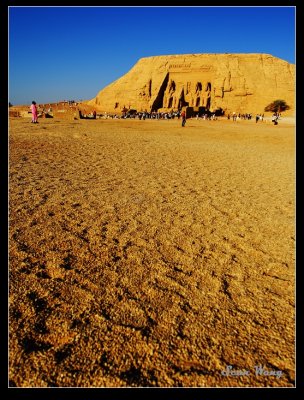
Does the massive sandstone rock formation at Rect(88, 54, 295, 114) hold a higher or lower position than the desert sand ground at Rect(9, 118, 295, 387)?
higher

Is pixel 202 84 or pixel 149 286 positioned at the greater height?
pixel 202 84

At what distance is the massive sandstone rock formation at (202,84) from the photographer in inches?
1777

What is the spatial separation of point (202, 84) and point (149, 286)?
52044 mm

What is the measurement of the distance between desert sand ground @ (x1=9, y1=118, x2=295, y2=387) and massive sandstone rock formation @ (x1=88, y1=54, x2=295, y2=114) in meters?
44.2

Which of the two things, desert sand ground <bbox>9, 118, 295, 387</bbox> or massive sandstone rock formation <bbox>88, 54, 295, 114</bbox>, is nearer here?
desert sand ground <bbox>9, 118, 295, 387</bbox>

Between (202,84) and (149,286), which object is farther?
(202,84)

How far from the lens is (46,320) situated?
2150mm

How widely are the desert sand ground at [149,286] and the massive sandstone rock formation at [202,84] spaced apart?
44.2m

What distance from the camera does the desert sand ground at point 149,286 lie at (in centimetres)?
183

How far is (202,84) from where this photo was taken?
4994 centimetres

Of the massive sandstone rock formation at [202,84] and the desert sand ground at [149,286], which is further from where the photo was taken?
the massive sandstone rock formation at [202,84]

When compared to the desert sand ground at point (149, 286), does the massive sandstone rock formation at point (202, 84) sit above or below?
above

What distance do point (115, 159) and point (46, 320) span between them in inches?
257

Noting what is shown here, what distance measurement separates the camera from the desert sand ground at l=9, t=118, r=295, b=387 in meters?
1.83
